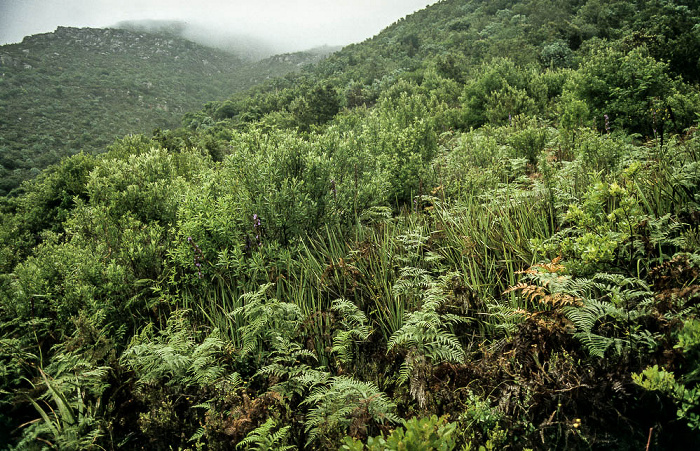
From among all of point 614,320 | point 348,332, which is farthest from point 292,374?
point 614,320

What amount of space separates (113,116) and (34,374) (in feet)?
182

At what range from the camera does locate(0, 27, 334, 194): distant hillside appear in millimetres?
33688

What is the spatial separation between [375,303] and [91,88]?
7043cm

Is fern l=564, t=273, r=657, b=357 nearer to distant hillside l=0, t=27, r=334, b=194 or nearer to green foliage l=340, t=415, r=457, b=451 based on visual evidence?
green foliage l=340, t=415, r=457, b=451

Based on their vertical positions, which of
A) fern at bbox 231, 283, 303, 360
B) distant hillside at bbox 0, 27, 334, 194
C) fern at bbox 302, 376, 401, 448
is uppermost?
distant hillside at bbox 0, 27, 334, 194

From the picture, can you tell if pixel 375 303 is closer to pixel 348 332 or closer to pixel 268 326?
pixel 348 332

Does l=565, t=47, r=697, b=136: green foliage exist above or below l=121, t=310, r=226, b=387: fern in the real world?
above

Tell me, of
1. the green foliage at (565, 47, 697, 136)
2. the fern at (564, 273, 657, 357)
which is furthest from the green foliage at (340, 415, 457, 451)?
the green foliage at (565, 47, 697, 136)

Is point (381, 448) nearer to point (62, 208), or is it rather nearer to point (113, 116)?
point (62, 208)

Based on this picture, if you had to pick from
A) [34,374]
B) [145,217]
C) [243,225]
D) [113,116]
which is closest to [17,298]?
[34,374]

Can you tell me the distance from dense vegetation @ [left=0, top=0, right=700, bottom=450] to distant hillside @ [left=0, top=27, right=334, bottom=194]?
3050 cm

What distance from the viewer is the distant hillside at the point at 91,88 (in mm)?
33688

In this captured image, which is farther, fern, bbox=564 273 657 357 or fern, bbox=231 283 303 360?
fern, bbox=231 283 303 360

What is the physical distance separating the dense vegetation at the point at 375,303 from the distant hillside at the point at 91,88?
100 feet
